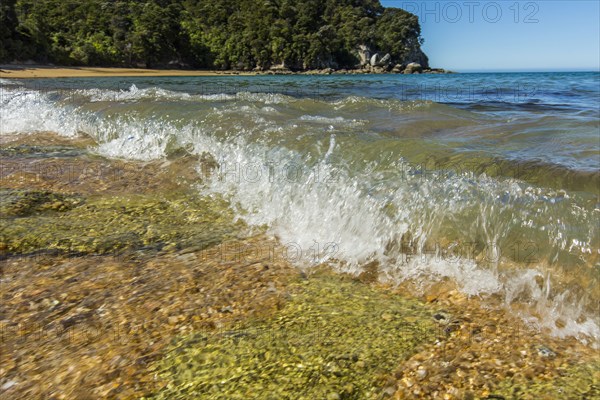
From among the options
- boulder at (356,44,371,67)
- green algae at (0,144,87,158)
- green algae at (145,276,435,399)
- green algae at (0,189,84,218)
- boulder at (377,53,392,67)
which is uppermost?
boulder at (356,44,371,67)

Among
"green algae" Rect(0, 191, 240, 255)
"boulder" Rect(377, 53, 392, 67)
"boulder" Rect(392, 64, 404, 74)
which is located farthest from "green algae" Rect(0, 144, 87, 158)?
"boulder" Rect(392, 64, 404, 74)

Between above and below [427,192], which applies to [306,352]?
below

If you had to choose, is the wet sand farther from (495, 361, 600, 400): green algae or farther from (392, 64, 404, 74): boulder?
(392, 64, 404, 74): boulder

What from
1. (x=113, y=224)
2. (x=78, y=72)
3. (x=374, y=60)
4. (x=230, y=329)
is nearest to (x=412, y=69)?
(x=374, y=60)

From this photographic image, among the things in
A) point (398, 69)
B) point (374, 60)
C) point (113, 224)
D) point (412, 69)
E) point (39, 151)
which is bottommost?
point (113, 224)

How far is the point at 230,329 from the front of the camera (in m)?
2.34

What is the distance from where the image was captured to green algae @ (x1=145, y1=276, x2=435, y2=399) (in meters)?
1.87

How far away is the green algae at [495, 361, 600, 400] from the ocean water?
15.6 inches

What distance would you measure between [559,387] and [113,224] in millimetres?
3545

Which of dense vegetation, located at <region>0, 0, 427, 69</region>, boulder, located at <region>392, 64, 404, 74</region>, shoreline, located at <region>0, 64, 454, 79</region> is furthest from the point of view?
boulder, located at <region>392, 64, 404, 74</region>

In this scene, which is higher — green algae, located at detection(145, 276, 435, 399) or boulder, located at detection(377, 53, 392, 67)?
boulder, located at detection(377, 53, 392, 67)

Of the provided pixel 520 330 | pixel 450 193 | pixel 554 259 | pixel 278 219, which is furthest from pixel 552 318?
pixel 278 219

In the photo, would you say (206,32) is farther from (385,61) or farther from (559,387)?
(559,387)

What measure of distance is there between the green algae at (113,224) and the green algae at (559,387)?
7.84ft
